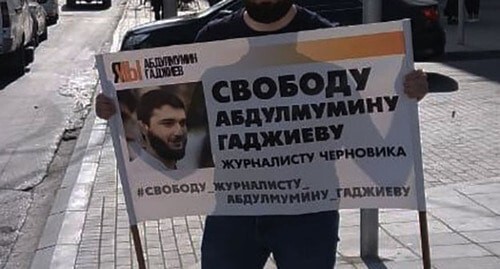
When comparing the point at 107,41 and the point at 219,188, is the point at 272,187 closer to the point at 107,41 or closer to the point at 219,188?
the point at 219,188

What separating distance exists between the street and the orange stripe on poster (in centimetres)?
442

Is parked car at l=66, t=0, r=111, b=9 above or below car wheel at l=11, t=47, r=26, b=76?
below

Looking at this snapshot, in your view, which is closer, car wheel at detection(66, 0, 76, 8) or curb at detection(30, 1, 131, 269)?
curb at detection(30, 1, 131, 269)

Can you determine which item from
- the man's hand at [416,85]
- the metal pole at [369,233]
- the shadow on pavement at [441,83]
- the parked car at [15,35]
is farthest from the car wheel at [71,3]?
the man's hand at [416,85]

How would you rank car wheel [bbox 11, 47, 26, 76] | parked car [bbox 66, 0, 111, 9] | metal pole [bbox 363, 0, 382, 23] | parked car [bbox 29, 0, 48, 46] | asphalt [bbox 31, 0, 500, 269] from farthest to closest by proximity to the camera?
parked car [bbox 66, 0, 111, 9] → parked car [bbox 29, 0, 48, 46] → car wheel [bbox 11, 47, 26, 76] → asphalt [bbox 31, 0, 500, 269] → metal pole [bbox 363, 0, 382, 23]

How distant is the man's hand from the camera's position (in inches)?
177

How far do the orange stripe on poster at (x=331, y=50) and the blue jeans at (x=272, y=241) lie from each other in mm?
611

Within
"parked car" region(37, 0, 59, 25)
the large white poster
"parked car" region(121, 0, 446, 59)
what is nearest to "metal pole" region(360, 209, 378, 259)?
the large white poster

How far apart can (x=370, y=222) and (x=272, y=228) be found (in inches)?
108

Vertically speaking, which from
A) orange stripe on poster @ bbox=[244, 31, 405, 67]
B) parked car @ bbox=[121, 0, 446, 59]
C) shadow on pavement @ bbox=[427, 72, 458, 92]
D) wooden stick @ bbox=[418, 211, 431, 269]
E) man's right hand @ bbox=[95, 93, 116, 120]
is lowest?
shadow on pavement @ bbox=[427, 72, 458, 92]

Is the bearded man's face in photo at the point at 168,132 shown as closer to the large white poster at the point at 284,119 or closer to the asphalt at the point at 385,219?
the large white poster at the point at 284,119

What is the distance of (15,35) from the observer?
21.8 m

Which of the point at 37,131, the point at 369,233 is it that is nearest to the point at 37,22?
the point at 37,131

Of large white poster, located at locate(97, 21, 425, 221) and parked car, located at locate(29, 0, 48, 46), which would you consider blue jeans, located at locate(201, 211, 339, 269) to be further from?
A: parked car, located at locate(29, 0, 48, 46)
